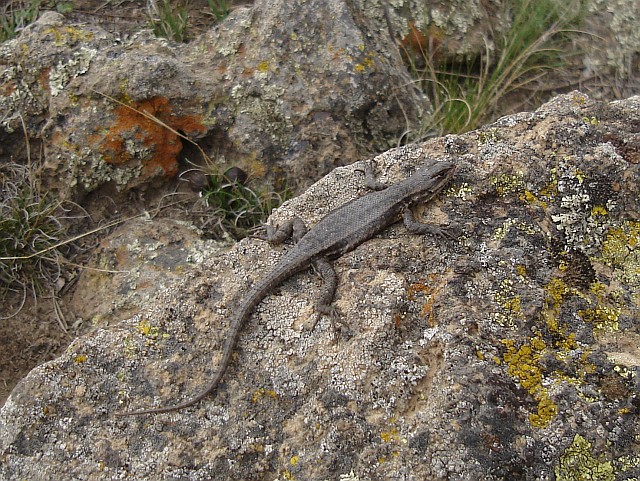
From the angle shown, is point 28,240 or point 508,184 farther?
point 28,240

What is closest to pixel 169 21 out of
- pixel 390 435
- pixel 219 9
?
pixel 219 9

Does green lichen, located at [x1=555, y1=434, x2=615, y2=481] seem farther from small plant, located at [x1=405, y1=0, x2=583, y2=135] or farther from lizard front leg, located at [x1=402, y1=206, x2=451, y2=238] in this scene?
small plant, located at [x1=405, y1=0, x2=583, y2=135]

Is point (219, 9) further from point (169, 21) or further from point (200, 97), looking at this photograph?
point (200, 97)

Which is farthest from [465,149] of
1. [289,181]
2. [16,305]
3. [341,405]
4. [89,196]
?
[16,305]

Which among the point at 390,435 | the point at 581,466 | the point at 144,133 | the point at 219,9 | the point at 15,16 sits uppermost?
the point at 15,16

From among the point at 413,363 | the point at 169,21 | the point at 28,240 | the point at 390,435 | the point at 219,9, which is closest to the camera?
the point at 390,435

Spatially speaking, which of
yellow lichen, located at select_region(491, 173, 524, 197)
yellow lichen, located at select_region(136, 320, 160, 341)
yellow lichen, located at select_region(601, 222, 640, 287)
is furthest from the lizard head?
yellow lichen, located at select_region(136, 320, 160, 341)

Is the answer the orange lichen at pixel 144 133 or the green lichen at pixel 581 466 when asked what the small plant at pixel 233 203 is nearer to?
the orange lichen at pixel 144 133
